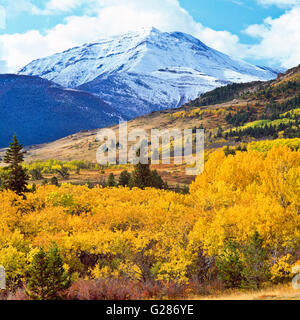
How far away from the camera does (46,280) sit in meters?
28.0

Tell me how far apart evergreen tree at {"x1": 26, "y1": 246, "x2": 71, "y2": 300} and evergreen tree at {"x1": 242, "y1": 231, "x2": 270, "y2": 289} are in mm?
16902

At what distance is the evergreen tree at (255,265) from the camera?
31695mm

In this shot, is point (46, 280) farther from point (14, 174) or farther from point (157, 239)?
point (14, 174)

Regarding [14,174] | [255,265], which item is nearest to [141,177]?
[14,174]

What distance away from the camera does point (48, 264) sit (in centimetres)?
2867

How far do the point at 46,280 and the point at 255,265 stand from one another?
19.8 metres

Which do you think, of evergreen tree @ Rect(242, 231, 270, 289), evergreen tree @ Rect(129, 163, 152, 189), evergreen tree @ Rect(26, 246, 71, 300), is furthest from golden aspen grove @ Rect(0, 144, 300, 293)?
evergreen tree @ Rect(129, 163, 152, 189)

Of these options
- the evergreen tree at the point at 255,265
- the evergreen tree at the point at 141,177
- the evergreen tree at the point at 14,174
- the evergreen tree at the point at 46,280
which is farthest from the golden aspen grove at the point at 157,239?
the evergreen tree at the point at 141,177

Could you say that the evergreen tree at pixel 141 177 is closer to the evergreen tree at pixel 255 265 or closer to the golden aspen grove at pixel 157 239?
the golden aspen grove at pixel 157 239

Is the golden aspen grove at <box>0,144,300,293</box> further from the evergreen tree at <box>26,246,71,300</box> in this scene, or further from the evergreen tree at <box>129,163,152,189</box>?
the evergreen tree at <box>129,163,152,189</box>

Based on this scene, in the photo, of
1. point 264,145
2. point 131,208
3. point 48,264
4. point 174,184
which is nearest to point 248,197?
point 131,208

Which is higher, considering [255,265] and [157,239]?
[157,239]

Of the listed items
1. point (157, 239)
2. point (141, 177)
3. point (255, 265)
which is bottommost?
point (255, 265)
